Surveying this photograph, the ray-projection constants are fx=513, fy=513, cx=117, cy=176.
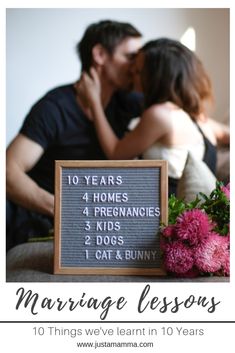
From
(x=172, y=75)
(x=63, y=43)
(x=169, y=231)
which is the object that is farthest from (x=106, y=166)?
(x=63, y=43)

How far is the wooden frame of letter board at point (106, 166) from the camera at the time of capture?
95cm

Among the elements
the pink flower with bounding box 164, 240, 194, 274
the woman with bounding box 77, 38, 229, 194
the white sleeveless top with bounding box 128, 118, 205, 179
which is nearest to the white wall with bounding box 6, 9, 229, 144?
the woman with bounding box 77, 38, 229, 194

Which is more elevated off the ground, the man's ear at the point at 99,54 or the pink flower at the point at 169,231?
the man's ear at the point at 99,54

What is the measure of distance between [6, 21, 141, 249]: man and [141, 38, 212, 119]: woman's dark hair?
143mm

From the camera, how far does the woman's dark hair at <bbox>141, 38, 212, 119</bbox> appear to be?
1.79 m

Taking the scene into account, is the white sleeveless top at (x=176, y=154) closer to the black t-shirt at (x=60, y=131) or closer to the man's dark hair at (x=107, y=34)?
the black t-shirt at (x=60, y=131)

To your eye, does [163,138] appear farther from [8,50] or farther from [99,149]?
Answer: [8,50]

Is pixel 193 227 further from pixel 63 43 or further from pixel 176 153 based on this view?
pixel 63 43

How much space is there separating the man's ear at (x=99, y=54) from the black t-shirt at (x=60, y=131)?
0.47 feet

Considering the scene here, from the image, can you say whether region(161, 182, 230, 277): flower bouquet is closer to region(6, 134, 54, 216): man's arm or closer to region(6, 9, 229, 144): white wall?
region(6, 134, 54, 216): man's arm

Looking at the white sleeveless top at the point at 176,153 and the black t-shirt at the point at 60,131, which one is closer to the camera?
the white sleeveless top at the point at 176,153

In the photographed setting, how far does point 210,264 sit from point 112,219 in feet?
0.65

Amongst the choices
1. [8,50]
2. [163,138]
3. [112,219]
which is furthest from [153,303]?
[8,50]

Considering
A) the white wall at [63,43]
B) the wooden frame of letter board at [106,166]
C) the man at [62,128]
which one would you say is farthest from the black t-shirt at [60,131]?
the wooden frame of letter board at [106,166]
